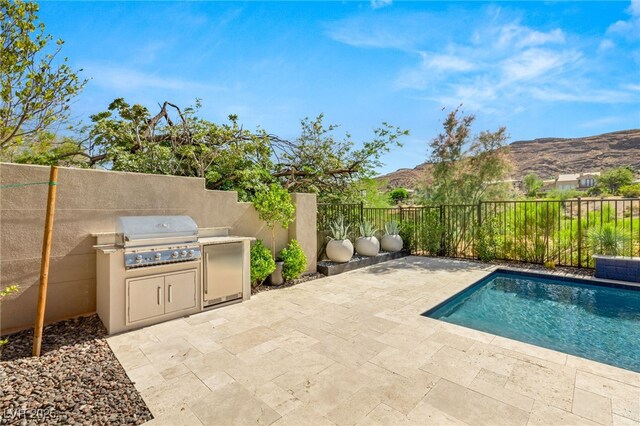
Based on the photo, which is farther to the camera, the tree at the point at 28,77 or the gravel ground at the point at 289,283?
the gravel ground at the point at 289,283

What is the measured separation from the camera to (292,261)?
19.5ft

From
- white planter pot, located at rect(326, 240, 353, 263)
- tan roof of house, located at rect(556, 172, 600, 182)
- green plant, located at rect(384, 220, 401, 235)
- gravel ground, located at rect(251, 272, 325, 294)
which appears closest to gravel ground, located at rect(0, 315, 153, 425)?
gravel ground, located at rect(251, 272, 325, 294)

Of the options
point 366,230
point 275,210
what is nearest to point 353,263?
point 366,230

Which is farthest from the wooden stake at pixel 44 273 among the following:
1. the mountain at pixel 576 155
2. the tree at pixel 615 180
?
the tree at pixel 615 180

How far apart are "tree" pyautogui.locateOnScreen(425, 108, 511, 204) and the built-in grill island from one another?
8.79m

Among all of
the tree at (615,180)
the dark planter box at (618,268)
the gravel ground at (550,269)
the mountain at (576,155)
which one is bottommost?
the gravel ground at (550,269)

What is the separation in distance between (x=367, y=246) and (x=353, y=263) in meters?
0.94

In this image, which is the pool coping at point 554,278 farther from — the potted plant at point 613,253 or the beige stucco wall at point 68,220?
the beige stucco wall at point 68,220

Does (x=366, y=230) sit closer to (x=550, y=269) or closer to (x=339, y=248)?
(x=339, y=248)

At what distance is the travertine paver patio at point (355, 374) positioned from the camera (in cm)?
210

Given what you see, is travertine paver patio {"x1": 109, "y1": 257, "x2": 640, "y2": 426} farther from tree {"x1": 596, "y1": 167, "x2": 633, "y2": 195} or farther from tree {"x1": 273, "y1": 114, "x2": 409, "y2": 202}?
tree {"x1": 596, "y1": 167, "x2": 633, "y2": 195}

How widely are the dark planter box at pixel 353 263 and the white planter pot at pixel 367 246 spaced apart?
0.17m

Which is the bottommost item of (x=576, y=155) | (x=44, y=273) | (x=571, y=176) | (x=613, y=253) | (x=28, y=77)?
(x=613, y=253)

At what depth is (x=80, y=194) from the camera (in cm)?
388
